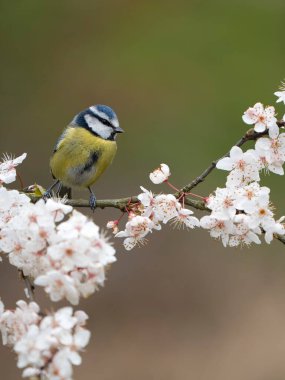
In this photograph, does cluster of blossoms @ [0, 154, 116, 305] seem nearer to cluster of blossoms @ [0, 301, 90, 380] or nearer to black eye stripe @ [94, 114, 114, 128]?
cluster of blossoms @ [0, 301, 90, 380]

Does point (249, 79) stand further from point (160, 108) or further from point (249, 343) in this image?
point (249, 343)

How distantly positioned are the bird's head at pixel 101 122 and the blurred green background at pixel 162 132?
2724 millimetres

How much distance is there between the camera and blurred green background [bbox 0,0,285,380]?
648 cm

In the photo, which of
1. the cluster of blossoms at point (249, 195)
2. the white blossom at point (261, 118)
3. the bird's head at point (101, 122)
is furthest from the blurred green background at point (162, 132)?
the white blossom at point (261, 118)

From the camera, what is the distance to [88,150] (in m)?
3.97

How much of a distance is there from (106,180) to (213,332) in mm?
2249

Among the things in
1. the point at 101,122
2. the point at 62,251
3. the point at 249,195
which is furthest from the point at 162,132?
the point at 62,251

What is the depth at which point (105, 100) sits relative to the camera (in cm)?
923

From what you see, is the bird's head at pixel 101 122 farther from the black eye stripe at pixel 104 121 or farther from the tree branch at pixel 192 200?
the tree branch at pixel 192 200

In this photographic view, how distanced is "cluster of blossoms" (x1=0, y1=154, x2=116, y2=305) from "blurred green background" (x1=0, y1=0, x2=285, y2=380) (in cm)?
411

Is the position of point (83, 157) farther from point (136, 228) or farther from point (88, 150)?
point (136, 228)

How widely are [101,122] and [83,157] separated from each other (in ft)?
0.71

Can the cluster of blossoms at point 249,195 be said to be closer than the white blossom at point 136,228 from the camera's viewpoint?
Yes

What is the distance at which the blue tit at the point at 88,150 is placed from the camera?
155 inches
